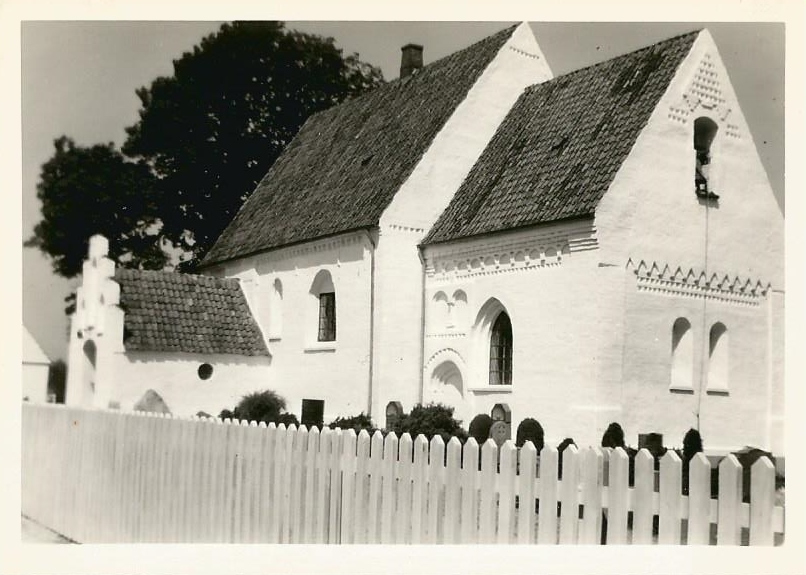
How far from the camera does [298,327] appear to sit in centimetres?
2442

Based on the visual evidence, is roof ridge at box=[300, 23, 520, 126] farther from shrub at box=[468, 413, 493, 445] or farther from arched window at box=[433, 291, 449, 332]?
shrub at box=[468, 413, 493, 445]

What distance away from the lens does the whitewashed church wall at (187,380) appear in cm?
2220

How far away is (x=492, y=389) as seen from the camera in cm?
1952

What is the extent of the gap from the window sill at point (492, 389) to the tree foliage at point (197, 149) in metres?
7.55

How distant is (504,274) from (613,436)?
4.35m

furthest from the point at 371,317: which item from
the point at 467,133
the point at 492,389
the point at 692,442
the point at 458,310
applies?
the point at 692,442

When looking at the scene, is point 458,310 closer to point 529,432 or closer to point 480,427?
point 480,427

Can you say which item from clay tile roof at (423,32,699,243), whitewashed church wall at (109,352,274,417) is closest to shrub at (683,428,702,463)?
clay tile roof at (423,32,699,243)

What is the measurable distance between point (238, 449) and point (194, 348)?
12.9 metres

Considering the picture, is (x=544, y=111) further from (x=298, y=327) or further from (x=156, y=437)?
(x=156, y=437)

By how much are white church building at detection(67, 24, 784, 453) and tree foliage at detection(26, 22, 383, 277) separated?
192cm

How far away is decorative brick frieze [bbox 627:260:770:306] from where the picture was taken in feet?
56.9
